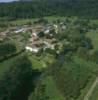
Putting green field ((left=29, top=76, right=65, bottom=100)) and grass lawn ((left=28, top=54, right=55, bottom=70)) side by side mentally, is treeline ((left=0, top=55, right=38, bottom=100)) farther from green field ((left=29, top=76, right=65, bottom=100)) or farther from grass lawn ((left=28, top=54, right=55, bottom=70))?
grass lawn ((left=28, top=54, right=55, bottom=70))

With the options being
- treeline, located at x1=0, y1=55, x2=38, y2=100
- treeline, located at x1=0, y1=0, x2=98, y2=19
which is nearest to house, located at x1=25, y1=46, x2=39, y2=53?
treeline, located at x1=0, y1=55, x2=38, y2=100

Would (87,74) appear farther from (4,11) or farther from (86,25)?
(4,11)

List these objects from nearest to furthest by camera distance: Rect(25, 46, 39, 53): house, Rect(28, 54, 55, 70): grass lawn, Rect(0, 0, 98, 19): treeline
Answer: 1. Rect(28, 54, 55, 70): grass lawn
2. Rect(25, 46, 39, 53): house
3. Rect(0, 0, 98, 19): treeline

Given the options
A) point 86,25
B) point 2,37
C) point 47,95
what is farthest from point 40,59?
point 86,25

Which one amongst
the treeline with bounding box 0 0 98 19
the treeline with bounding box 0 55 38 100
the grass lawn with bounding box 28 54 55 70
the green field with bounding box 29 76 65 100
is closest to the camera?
the treeline with bounding box 0 55 38 100

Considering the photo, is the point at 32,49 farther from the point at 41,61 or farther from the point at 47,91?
the point at 47,91

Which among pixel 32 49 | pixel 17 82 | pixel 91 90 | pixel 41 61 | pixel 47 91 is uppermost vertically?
pixel 17 82

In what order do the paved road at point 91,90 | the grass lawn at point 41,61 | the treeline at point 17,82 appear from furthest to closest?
the grass lawn at point 41,61
the paved road at point 91,90
the treeline at point 17,82

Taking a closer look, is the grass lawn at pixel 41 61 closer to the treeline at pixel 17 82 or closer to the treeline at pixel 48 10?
the treeline at pixel 17 82

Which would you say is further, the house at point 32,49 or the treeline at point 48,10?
the treeline at point 48,10

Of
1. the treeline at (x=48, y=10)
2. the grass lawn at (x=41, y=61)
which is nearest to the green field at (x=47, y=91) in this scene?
the grass lawn at (x=41, y=61)

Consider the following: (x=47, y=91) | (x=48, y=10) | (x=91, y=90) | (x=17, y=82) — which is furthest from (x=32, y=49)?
(x=48, y=10)
